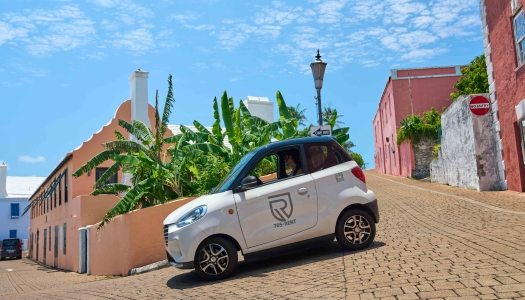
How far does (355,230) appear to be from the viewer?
781cm

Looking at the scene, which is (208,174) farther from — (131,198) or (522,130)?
(522,130)

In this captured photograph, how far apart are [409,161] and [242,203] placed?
1068 inches

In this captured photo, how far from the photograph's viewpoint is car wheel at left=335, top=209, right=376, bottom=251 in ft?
25.4

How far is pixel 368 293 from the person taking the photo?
5039 millimetres

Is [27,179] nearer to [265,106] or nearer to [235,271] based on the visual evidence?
[265,106]

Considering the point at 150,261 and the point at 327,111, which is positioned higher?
the point at 327,111

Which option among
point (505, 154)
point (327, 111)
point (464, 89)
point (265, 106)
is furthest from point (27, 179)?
point (505, 154)

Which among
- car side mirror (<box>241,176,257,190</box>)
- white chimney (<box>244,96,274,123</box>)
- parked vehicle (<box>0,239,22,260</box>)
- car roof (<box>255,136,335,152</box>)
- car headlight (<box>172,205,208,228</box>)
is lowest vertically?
parked vehicle (<box>0,239,22,260</box>)

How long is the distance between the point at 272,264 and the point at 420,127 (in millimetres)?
24962

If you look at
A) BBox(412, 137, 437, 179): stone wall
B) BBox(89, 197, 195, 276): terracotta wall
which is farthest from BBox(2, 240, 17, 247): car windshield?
BBox(89, 197, 195, 276): terracotta wall

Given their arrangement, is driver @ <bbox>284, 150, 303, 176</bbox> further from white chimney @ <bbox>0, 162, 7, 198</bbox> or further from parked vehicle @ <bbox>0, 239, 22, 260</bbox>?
white chimney @ <bbox>0, 162, 7, 198</bbox>

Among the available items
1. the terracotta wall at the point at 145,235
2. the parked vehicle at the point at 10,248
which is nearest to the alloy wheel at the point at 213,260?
the terracotta wall at the point at 145,235

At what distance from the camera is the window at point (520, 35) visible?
14430 millimetres

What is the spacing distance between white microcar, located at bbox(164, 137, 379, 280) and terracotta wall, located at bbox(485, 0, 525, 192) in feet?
30.8
